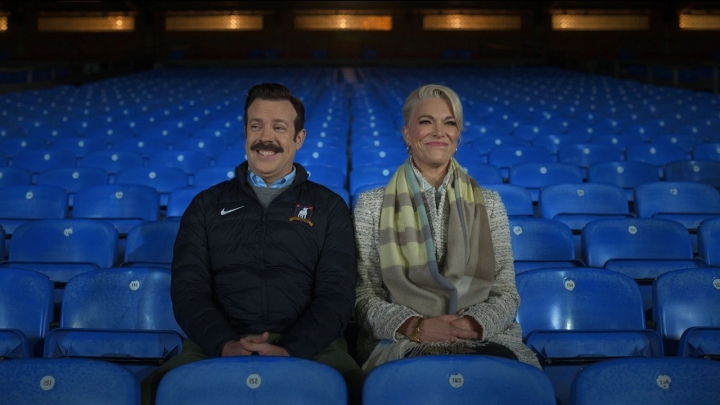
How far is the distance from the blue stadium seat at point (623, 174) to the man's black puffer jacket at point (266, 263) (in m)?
2.87

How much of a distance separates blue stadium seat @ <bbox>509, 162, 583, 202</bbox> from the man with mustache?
2.54 metres

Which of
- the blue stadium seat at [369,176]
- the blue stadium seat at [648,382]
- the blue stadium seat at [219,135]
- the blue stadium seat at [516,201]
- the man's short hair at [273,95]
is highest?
the blue stadium seat at [219,135]

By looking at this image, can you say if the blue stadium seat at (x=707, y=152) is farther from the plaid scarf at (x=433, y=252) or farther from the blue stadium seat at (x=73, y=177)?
the blue stadium seat at (x=73, y=177)

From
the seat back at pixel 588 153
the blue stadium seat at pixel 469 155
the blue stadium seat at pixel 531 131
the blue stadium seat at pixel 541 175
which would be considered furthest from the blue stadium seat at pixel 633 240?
the blue stadium seat at pixel 531 131

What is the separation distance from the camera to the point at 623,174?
4.25 m

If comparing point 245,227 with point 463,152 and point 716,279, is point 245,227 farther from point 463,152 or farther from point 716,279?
point 463,152

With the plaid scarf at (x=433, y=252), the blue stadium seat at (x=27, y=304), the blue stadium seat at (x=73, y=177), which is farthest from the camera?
the blue stadium seat at (x=73, y=177)

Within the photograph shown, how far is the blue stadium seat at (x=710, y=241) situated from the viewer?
275 centimetres

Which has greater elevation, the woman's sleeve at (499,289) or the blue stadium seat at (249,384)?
the woman's sleeve at (499,289)

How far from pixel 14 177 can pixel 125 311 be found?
99.8 inches

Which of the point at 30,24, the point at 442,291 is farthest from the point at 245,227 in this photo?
the point at 30,24

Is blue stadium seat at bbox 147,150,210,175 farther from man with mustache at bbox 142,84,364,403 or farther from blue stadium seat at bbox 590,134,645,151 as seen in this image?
blue stadium seat at bbox 590,134,645,151

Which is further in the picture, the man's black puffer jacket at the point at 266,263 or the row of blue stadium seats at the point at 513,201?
the row of blue stadium seats at the point at 513,201

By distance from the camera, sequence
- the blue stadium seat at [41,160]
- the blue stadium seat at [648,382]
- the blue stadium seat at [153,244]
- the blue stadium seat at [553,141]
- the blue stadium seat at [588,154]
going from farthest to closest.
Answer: the blue stadium seat at [553,141] → the blue stadium seat at [588,154] → the blue stadium seat at [41,160] → the blue stadium seat at [153,244] → the blue stadium seat at [648,382]
